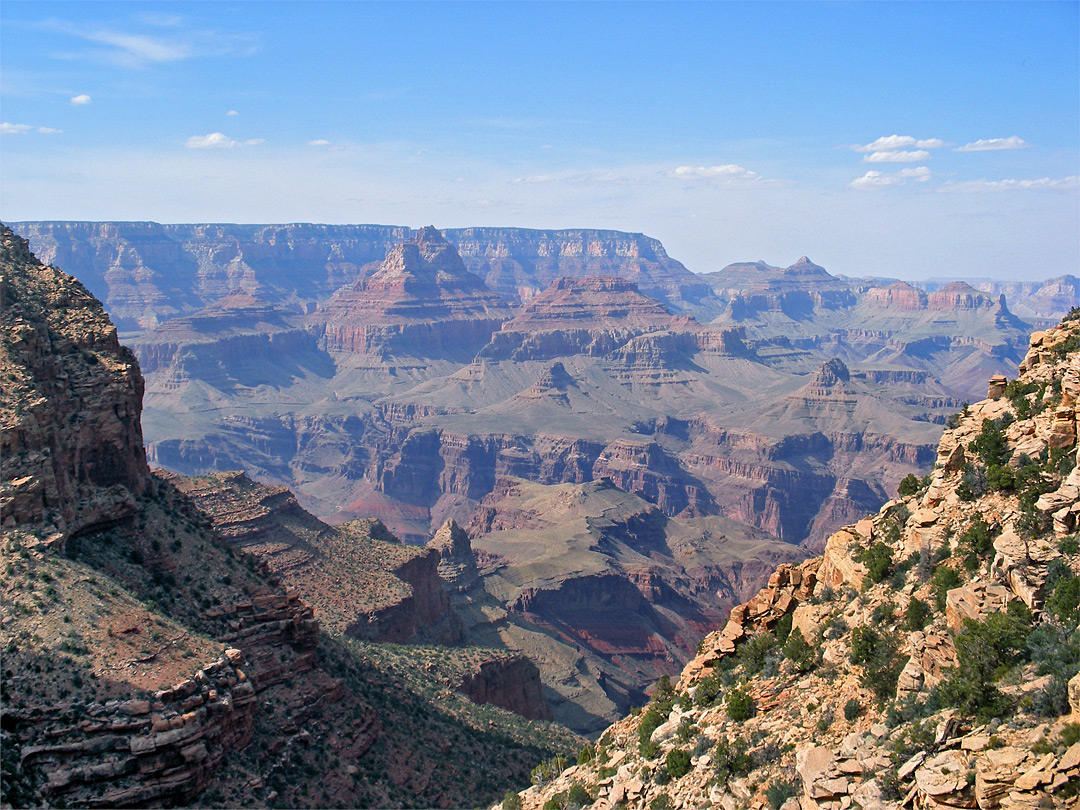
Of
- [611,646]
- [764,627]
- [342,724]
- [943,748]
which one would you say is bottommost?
[611,646]

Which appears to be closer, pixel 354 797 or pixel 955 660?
pixel 955 660

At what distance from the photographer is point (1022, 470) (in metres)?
22.1

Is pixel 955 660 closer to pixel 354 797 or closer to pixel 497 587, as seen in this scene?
pixel 354 797

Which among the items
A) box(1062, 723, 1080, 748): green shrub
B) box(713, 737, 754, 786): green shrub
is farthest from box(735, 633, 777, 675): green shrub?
box(1062, 723, 1080, 748): green shrub

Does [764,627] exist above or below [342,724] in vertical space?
above

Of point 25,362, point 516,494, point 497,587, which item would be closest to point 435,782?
point 25,362

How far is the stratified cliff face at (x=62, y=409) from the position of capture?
1288 inches

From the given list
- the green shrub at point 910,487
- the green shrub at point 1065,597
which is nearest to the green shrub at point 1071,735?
the green shrub at point 1065,597

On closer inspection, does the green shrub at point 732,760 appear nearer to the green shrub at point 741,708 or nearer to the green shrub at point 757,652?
the green shrub at point 741,708

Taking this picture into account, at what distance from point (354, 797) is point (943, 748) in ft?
81.5

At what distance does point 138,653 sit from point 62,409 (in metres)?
11.2

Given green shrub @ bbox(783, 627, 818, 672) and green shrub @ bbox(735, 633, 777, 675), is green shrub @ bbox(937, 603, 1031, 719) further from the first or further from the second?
green shrub @ bbox(735, 633, 777, 675)

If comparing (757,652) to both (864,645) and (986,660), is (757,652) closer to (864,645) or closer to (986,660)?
A: (864,645)

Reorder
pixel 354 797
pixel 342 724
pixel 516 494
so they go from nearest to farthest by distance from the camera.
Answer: pixel 354 797
pixel 342 724
pixel 516 494
